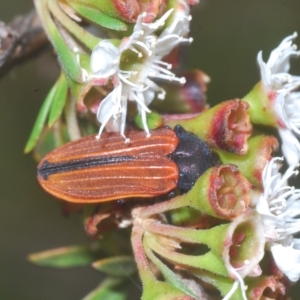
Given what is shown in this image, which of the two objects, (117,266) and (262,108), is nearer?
(262,108)

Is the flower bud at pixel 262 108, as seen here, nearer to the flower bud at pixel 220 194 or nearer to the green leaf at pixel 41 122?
the flower bud at pixel 220 194

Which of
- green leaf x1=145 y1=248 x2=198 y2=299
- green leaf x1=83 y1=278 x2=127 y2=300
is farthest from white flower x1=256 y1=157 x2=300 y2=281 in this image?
green leaf x1=83 y1=278 x2=127 y2=300

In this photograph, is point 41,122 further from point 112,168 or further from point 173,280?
point 173,280

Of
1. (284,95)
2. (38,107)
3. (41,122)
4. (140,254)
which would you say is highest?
(41,122)

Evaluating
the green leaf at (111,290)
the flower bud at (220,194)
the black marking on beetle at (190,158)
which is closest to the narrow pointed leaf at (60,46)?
the black marking on beetle at (190,158)

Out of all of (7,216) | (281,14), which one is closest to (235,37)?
(281,14)

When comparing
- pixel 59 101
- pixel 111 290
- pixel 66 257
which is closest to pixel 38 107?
pixel 66 257

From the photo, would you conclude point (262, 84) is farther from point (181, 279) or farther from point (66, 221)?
point (66, 221)

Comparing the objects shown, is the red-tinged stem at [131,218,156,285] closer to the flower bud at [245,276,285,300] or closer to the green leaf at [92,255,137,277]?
the flower bud at [245,276,285,300]
